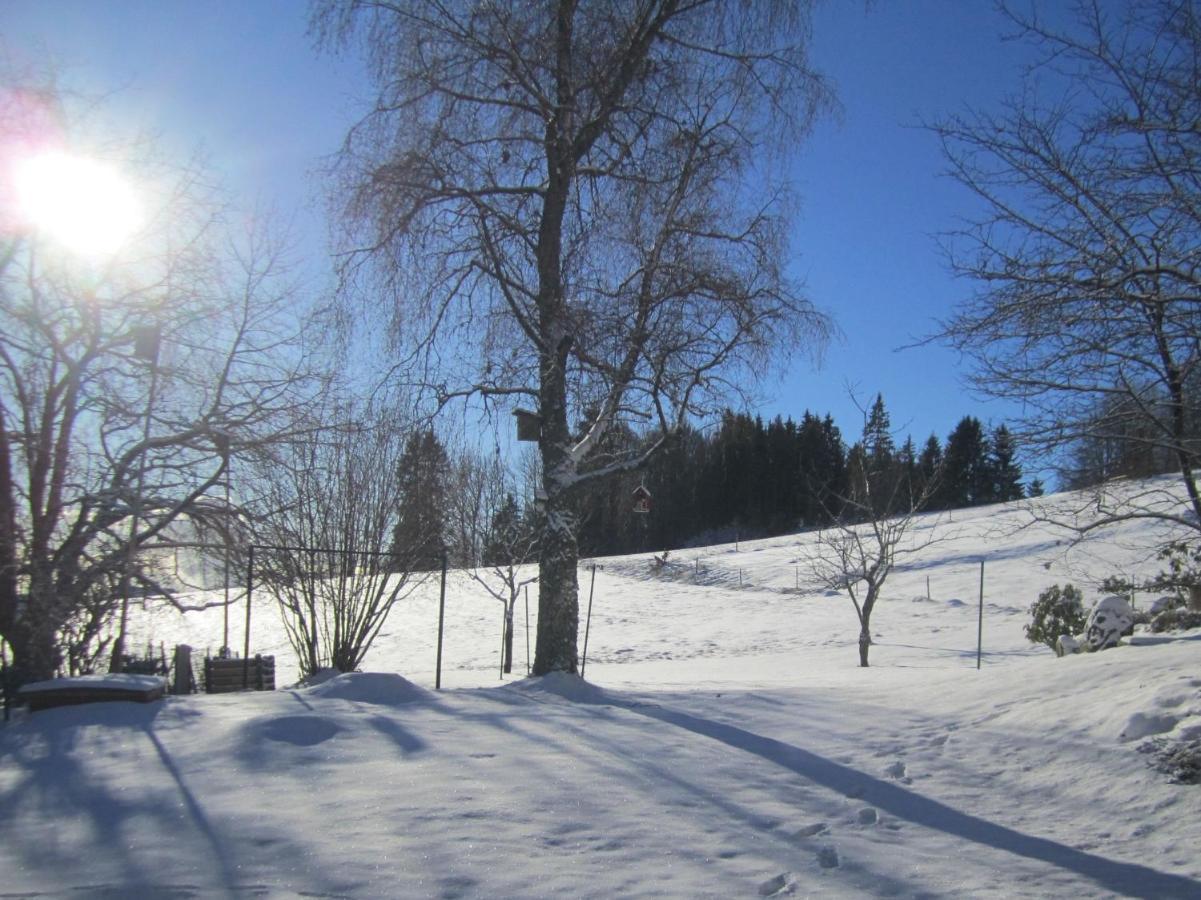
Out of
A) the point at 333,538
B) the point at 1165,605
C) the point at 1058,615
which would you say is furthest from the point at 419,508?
the point at 1058,615

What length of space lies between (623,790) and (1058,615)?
15.7 meters

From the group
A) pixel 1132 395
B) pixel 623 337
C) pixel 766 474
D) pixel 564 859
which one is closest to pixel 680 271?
pixel 623 337

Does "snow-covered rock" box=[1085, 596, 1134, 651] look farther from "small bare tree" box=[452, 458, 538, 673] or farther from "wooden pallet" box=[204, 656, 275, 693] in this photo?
"small bare tree" box=[452, 458, 538, 673]

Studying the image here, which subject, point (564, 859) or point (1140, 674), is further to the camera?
point (1140, 674)

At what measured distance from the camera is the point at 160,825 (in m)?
4.75

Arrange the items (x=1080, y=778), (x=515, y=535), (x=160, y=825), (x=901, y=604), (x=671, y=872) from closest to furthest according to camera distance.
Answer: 1. (x=671, y=872)
2. (x=160, y=825)
3. (x=1080, y=778)
4. (x=515, y=535)
5. (x=901, y=604)

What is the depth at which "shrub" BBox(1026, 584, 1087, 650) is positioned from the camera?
17.7m

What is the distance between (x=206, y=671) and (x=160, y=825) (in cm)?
654

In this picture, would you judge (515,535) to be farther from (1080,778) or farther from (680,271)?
(1080,778)

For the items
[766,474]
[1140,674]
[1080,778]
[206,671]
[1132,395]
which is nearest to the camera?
[1080,778]

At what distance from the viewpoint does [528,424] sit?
32.8 ft

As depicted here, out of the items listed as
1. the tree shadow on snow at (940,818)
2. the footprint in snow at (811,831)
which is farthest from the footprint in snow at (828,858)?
the tree shadow on snow at (940,818)

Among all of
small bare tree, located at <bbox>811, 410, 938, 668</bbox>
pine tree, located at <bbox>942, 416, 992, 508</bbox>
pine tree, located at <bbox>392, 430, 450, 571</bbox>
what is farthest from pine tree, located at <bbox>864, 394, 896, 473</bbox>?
pine tree, located at <bbox>942, 416, 992, 508</bbox>

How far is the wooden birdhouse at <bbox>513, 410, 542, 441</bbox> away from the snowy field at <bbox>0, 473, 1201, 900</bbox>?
8.99ft
